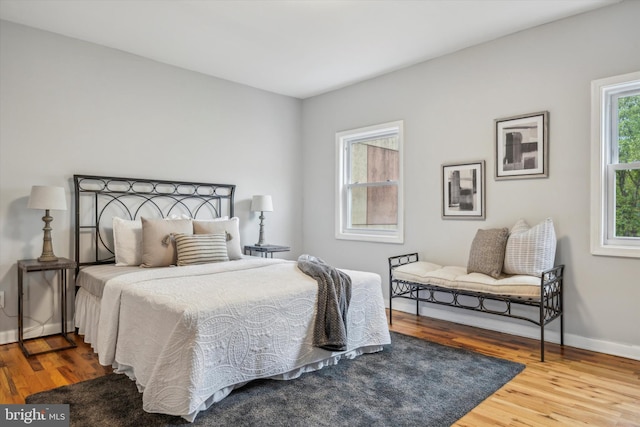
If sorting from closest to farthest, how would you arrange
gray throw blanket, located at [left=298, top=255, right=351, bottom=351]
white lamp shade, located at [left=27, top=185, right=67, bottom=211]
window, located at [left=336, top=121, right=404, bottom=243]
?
gray throw blanket, located at [left=298, top=255, right=351, bottom=351] < white lamp shade, located at [left=27, top=185, right=67, bottom=211] < window, located at [left=336, top=121, right=404, bottom=243]

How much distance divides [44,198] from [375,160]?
131 inches

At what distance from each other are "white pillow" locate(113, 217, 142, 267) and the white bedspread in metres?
0.63

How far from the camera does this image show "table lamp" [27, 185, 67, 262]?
3037 millimetres

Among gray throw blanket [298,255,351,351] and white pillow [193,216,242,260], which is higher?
white pillow [193,216,242,260]

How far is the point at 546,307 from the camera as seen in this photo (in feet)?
9.95

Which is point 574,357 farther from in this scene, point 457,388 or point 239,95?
point 239,95

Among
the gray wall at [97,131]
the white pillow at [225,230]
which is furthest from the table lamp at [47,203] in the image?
the white pillow at [225,230]

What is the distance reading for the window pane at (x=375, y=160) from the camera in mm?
4551

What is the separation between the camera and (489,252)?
3322 millimetres

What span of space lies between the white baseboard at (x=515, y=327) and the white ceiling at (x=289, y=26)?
2.53 meters

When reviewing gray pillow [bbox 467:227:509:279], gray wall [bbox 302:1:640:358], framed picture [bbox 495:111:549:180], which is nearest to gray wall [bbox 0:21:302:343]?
gray wall [bbox 302:1:640:358]

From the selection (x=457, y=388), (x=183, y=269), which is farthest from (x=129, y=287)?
(x=457, y=388)

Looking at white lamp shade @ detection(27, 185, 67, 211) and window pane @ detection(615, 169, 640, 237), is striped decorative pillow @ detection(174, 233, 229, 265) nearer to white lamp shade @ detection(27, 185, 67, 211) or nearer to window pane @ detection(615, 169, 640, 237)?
white lamp shade @ detection(27, 185, 67, 211)

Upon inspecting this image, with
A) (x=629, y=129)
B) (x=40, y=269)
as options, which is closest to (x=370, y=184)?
(x=629, y=129)
